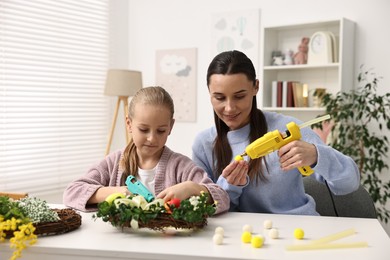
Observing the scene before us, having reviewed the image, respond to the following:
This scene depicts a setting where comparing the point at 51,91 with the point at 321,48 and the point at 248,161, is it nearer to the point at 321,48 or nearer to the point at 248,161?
the point at 321,48

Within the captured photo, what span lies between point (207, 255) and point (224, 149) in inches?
34.3

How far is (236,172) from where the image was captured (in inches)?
63.8


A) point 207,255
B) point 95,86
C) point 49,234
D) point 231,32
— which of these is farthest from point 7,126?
point 207,255

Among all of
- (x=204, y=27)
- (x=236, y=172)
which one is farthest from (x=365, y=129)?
(x=236, y=172)

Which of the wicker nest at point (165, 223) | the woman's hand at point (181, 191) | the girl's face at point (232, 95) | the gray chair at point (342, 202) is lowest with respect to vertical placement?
the gray chair at point (342, 202)

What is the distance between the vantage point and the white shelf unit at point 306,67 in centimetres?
397

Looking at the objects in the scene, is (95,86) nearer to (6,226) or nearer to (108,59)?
(108,59)

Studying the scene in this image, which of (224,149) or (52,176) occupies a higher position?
(224,149)

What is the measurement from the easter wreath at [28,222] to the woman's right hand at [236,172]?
514 mm

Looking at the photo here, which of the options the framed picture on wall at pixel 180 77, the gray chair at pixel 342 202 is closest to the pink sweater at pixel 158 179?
the gray chair at pixel 342 202

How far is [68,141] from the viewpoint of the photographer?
4.61m

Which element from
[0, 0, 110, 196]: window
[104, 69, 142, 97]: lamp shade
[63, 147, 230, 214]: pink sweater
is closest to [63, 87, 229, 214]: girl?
[63, 147, 230, 214]: pink sweater

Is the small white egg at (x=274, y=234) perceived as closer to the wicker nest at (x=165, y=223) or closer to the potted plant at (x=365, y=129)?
the wicker nest at (x=165, y=223)

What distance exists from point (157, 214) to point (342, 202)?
1143 millimetres
